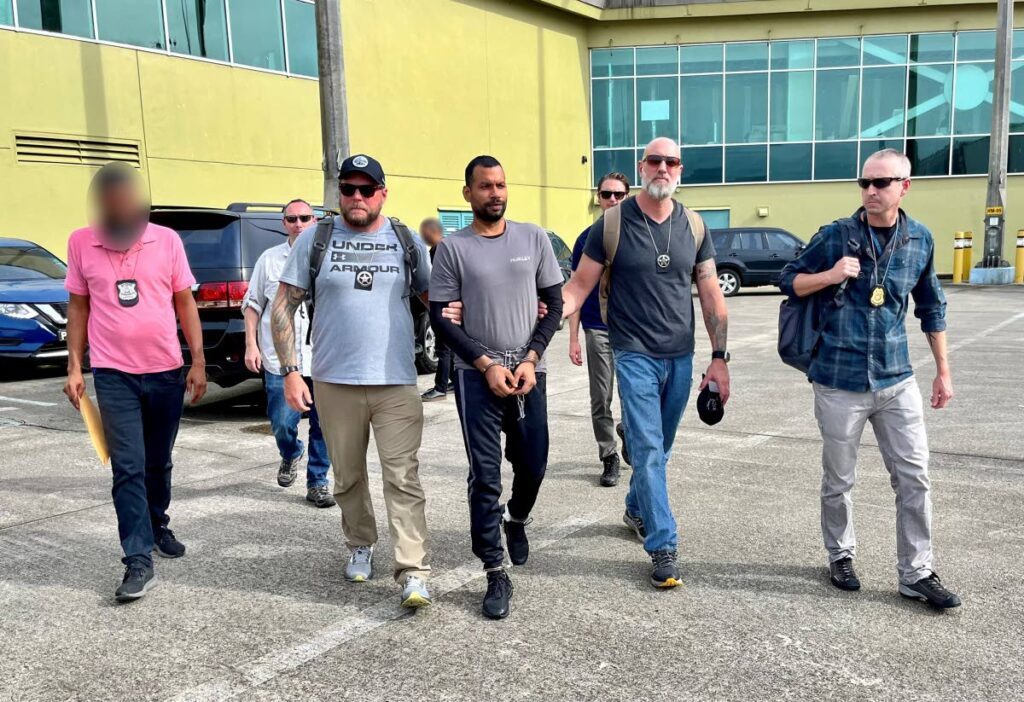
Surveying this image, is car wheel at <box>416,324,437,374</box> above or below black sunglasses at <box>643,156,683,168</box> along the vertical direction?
below

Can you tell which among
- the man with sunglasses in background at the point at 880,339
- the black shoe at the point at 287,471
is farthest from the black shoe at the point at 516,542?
the black shoe at the point at 287,471

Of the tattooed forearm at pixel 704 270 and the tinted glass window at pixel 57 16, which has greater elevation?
the tinted glass window at pixel 57 16

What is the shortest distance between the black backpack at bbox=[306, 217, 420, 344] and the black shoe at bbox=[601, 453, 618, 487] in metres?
2.22

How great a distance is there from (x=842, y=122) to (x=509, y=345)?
85.4ft

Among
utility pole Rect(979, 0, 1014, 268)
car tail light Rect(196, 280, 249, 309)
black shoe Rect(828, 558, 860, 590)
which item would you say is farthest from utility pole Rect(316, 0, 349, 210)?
utility pole Rect(979, 0, 1014, 268)

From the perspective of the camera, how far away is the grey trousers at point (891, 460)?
152 inches

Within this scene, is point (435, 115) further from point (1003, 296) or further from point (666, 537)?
point (666, 537)

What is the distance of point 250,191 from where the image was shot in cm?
1814

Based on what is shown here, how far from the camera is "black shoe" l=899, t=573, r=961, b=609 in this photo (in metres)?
3.71

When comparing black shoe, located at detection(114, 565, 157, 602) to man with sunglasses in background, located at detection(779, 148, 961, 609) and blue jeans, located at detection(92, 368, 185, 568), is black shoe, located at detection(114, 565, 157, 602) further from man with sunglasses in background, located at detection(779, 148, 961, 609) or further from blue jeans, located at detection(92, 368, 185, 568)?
man with sunglasses in background, located at detection(779, 148, 961, 609)

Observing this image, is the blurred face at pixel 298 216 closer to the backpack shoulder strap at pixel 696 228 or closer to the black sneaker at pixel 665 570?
the backpack shoulder strap at pixel 696 228

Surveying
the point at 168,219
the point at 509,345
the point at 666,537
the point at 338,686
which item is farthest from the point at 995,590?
the point at 168,219

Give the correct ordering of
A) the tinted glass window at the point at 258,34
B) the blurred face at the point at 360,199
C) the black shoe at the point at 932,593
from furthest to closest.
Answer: the tinted glass window at the point at 258,34, the blurred face at the point at 360,199, the black shoe at the point at 932,593

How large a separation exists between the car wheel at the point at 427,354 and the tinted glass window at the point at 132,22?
9621 millimetres
